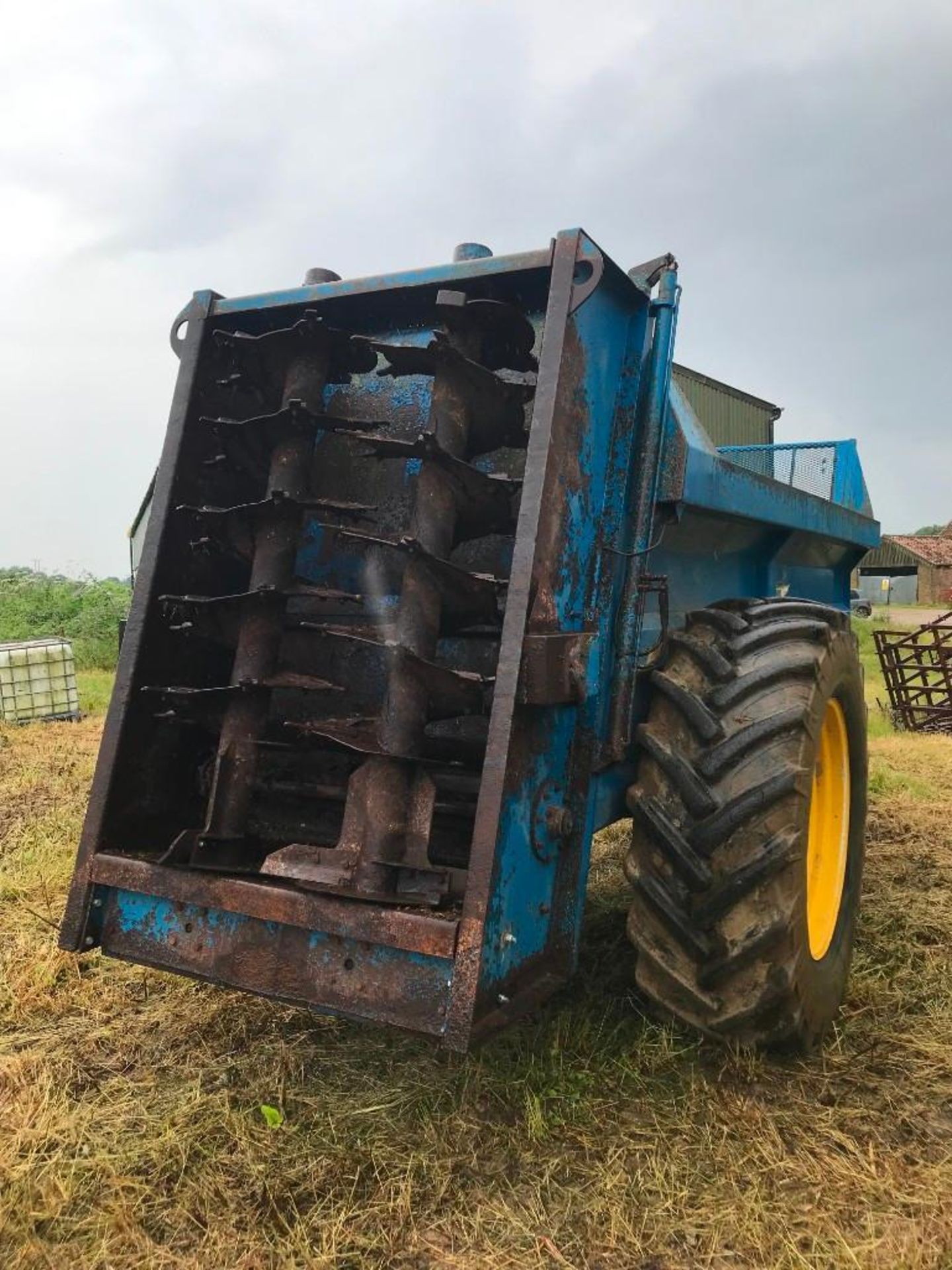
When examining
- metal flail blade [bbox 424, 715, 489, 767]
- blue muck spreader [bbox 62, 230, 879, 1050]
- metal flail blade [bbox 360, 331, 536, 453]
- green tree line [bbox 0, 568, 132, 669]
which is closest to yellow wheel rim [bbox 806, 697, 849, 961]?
blue muck spreader [bbox 62, 230, 879, 1050]

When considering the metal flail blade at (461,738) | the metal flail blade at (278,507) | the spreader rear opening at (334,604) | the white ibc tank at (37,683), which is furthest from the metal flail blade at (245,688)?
the white ibc tank at (37,683)

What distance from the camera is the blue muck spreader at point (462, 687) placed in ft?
7.04

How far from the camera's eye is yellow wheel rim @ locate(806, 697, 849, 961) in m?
2.94

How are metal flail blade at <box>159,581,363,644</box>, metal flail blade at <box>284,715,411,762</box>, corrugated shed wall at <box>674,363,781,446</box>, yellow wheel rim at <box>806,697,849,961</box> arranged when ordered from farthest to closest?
1. corrugated shed wall at <box>674,363,781,446</box>
2. yellow wheel rim at <box>806,697,849,961</box>
3. metal flail blade at <box>159,581,363,644</box>
4. metal flail blade at <box>284,715,411,762</box>

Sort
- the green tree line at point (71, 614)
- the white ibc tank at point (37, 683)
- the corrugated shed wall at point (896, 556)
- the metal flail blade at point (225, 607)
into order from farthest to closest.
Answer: the corrugated shed wall at point (896, 556) < the green tree line at point (71, 614) < the white ibc tank at point (37, 683) < the metal flail blade at point (225, 607)

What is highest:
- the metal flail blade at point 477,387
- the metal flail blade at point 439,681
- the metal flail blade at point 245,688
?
the metal flail blade at point 477,387

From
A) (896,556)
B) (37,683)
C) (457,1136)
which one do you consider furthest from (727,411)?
(896,556)

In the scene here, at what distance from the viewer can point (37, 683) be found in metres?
9.23

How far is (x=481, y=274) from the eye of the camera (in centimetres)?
242

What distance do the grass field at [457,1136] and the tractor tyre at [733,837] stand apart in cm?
23

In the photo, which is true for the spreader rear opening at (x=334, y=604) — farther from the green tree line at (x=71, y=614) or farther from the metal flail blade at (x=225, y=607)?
the green tree line at (x=71, y=614)

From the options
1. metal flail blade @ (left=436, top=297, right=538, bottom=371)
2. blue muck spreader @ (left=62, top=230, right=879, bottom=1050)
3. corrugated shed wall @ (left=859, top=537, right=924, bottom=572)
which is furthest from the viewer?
corrugated shed wall @ (left=859, top=537, right=924, bottom=572)

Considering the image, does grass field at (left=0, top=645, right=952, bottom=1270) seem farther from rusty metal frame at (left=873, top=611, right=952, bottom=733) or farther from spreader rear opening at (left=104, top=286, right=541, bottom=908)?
rusty metal frame at (left=873, top=611, right=952, bottom=733)

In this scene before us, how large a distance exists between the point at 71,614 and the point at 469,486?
16.9 meters
